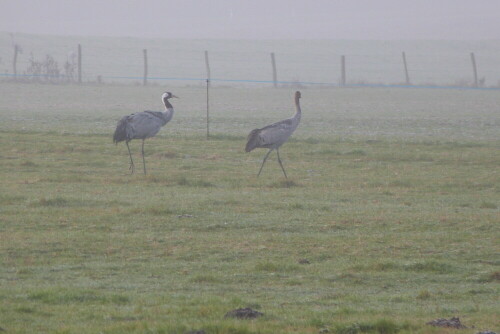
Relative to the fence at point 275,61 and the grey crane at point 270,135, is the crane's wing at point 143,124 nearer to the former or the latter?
the grey crane at point 270,135

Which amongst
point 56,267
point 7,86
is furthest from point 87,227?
point 7,86

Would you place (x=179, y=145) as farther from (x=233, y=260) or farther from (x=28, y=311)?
(x=28, y=311)

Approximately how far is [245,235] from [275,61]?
98573 mm

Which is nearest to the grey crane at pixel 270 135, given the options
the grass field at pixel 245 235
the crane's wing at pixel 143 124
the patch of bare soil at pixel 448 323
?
the grass field at pixel 245 235

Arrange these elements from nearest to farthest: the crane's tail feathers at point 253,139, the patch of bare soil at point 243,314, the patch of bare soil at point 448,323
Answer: the patch of bare soil at point 448,323 < the patch of bare soil at point 243,314 < the crane's tail feathers at point 253,139

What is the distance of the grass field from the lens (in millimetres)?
9555

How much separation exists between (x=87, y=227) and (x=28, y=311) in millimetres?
5368

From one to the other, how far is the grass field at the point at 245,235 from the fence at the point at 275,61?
52932 millimetres

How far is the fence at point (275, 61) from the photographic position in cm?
9794

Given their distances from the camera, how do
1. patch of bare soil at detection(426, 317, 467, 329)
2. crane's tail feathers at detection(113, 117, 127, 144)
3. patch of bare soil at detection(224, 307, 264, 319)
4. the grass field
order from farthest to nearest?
→ crane's tail feathers at detection(113, 117, 127, 144), the grass field, patch of bare soil at detection(224, 307, 264, 319), patch of bare soil at detection(426, 317, 467, 329)

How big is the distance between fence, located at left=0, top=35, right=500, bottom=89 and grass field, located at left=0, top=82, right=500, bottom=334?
52.9 m

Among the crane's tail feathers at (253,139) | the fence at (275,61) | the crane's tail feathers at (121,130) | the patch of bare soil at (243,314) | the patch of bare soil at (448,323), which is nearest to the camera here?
the patch of bare soil at (448,323)

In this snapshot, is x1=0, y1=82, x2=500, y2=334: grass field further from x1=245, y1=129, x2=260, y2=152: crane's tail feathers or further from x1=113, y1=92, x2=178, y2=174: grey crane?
x1=113, y1=92, x2=178, y2=174: grey crane

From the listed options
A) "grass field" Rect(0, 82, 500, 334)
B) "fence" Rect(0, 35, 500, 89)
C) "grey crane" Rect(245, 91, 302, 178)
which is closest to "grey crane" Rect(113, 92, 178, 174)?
"grass field" Rect(0, 82, 500, 334)
